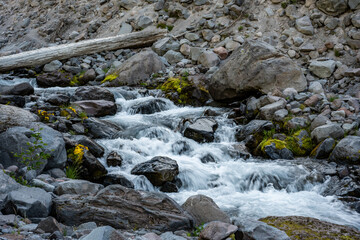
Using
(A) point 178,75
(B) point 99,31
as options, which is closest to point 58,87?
(A) point 178,75

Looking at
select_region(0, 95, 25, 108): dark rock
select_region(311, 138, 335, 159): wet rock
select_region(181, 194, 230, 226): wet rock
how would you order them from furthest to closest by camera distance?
select_region(0, 95, 25, 108): dark rock, select_region(311, 138, 335, 159): wet rock, select_region(181, 194, 230, 226): wet rock

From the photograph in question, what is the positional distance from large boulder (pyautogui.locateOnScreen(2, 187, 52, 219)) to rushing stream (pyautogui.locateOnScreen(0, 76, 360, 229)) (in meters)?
2.15

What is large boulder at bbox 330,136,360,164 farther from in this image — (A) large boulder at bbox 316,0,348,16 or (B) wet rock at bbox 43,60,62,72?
(B) wet rock at bbox 43,60,62,72

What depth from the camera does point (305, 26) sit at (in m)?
12.1

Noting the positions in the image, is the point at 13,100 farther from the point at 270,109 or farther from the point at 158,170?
the point at 270,109

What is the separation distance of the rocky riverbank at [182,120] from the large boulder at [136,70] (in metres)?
0.05

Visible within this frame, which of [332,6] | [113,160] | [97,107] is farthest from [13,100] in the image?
[332,6]

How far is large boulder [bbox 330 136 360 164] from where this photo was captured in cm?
627

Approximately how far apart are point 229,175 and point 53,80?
8.50 meters

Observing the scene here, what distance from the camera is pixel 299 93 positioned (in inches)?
359

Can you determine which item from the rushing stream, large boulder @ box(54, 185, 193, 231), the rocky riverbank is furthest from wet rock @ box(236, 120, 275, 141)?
large boulder @ box(54, 185, 193, 231)

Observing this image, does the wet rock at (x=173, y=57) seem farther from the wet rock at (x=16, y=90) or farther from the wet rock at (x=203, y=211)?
the wet rock at (x=203, y=211)

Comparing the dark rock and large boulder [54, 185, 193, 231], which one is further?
the dark rock

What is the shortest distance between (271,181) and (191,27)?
9.68 meters
